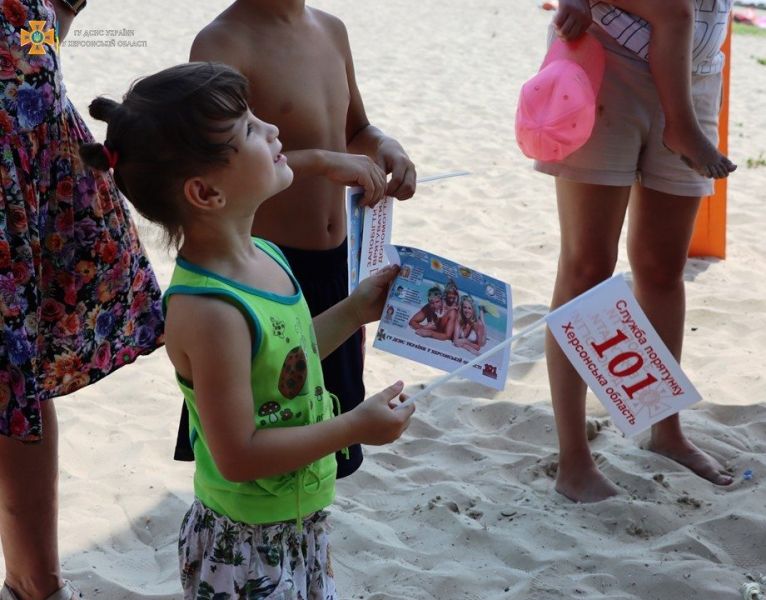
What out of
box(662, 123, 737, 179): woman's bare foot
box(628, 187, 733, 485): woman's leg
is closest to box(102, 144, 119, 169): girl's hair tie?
box(662, 123, 737, 179): woman's bare foot

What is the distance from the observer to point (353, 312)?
1.92m

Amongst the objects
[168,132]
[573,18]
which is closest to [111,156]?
[168,132]

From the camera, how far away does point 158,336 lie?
218 centimetres

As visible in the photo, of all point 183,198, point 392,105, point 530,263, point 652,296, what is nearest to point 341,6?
point 392,105

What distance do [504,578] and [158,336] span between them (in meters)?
1.02

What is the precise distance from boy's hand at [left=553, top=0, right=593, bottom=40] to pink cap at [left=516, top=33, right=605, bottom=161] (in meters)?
0.04

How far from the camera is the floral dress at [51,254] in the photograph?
72.1 inches

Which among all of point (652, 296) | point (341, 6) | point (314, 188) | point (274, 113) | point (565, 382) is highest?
point (274, 113)

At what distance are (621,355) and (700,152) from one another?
0.79 metres

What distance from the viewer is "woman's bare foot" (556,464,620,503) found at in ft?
9.02

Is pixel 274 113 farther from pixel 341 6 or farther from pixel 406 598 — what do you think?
pixel 341 6

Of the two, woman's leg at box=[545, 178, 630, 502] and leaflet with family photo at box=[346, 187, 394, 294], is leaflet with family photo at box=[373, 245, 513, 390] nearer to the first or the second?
leaflet with family photo at box=[346, 187, 394, 294]

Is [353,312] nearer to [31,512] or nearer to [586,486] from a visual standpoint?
[31,512]

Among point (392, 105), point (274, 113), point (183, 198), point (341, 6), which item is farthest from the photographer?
point (341, 6)
